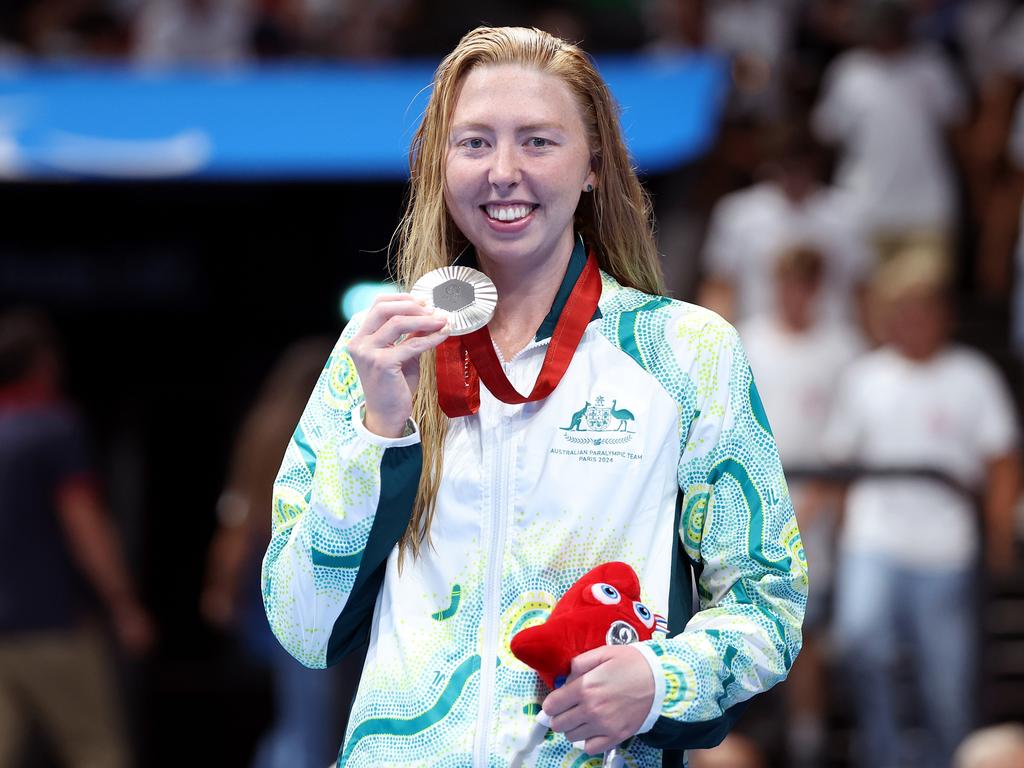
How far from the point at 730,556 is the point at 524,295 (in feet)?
1.49

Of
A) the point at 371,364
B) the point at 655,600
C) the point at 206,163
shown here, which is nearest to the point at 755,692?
the point at 655,600

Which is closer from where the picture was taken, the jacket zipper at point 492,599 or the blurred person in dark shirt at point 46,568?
the jacket zipper at point 492,599

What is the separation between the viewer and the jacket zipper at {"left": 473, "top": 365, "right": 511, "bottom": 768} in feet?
6.77

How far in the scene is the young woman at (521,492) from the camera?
2068 mm

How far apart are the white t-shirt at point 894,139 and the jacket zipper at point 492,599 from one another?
6735 millimetres

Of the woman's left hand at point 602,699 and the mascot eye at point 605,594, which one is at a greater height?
the mascot eye at point 605,594

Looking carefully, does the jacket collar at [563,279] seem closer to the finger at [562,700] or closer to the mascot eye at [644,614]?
Result: the mascot eye at [644,614]

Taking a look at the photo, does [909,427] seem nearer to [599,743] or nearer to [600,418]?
[600,418]

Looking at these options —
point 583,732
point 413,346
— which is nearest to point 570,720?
point 583,732

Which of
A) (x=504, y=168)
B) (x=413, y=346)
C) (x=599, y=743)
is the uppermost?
(x=504, y=168)

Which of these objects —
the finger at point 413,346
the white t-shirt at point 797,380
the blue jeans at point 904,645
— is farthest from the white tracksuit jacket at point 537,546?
the white t-shirt at point 797,380

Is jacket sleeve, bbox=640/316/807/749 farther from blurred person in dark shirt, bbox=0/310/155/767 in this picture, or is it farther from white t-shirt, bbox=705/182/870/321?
white t-shirt, bbox=705/182/870/321

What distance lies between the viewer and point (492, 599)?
6.88ft

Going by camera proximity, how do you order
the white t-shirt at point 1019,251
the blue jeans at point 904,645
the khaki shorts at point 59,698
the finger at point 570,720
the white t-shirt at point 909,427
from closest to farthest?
1. the finger at point 570,720
2. the blue jeans at point 904,645
3. the white t-shirt at point 909,427
4. the khaki shorts at point 59,698
5. the white t-shirt at point 1019,251
